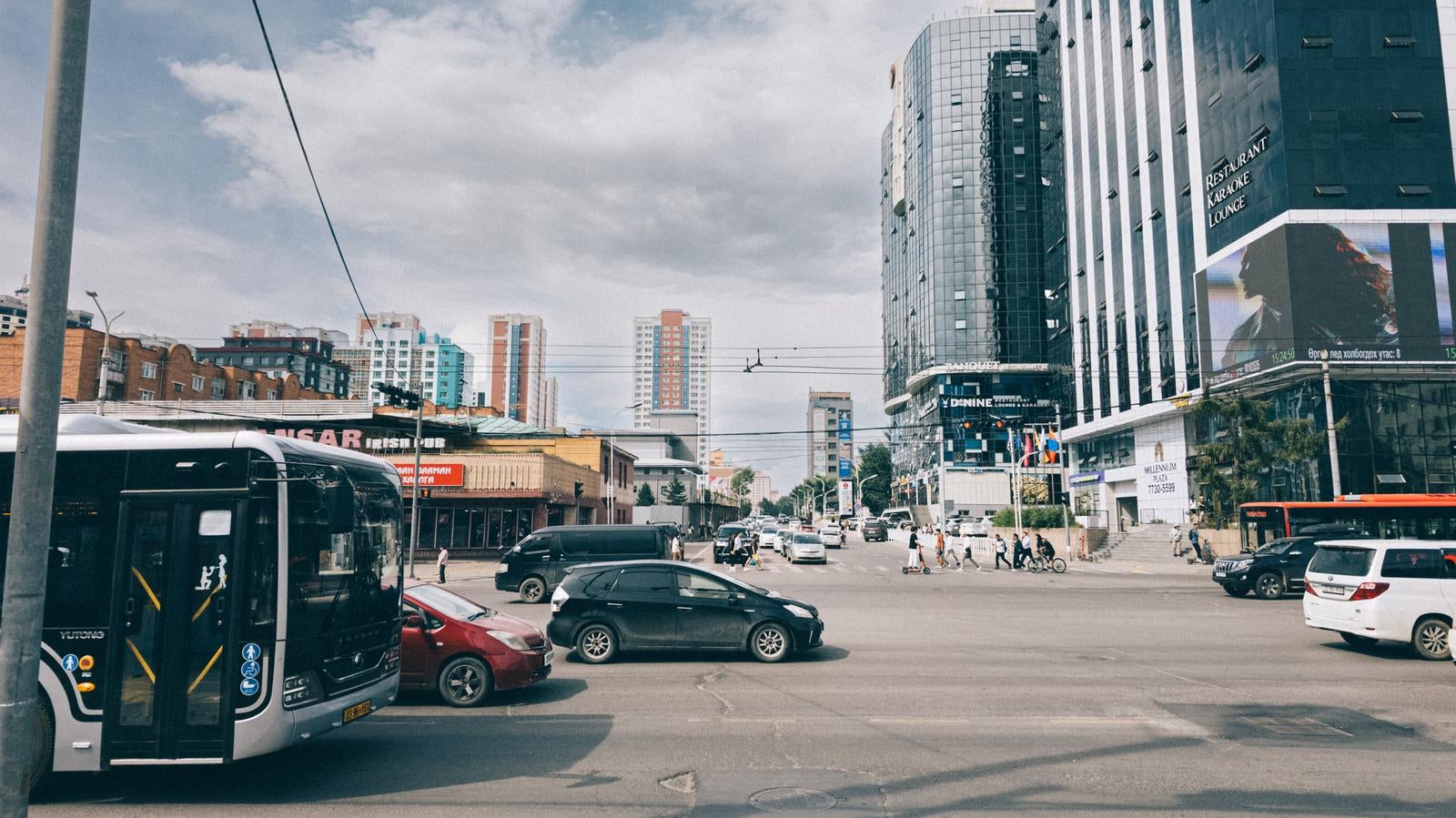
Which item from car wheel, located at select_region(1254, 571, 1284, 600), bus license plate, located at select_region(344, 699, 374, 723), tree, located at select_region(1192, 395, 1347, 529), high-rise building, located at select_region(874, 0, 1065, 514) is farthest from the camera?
high-rise building, located at select_region(874, 0, 1065, 514)

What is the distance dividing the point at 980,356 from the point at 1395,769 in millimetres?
93755

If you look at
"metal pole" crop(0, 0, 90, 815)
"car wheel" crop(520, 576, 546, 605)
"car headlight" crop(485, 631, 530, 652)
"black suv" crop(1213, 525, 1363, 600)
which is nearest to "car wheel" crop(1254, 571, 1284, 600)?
"black suv" crop(1213, 525, 1363, 600)

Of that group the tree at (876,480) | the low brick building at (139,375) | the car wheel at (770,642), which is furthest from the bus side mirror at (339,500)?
the tree at (876,480)

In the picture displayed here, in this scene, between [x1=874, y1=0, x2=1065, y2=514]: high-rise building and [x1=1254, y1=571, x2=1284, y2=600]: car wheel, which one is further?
[x1=874, y1=0, x2=1065, y2=514]: high-rise building

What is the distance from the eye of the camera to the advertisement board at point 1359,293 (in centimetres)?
3897

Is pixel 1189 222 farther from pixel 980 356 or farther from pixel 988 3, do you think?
pixel 988 3

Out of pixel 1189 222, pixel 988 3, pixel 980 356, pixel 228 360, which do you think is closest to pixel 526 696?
pixel 1189 222

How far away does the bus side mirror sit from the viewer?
7.20 m

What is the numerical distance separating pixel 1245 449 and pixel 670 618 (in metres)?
34.1

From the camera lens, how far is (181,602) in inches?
257

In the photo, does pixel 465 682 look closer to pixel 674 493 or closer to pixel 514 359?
pixel 674 493

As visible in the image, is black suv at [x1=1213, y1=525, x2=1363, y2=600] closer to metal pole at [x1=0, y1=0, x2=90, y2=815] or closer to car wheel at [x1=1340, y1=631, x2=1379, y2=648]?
car wheel at [x1=1340, y1=631, x2=1379, y2=648]

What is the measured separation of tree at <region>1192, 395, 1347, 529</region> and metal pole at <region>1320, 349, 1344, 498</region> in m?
0.44

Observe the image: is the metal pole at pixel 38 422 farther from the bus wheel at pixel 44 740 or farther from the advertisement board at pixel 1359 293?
the advertisement board at pixel 1359 293
